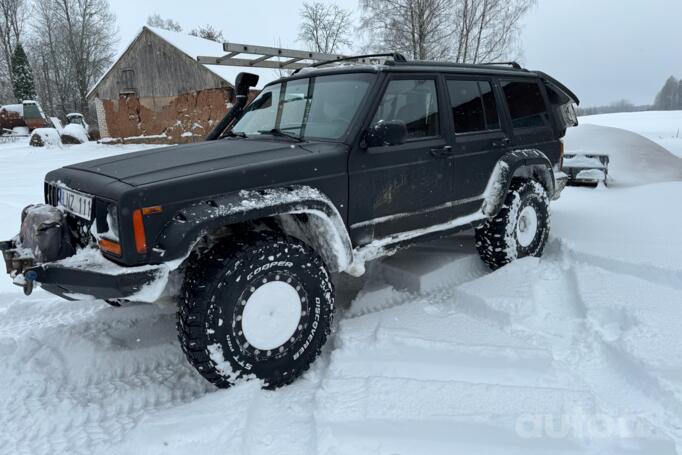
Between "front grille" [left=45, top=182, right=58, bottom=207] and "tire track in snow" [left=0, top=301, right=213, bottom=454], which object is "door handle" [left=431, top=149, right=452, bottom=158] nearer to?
"tire track in snow" [left=0, top=301, right=213, bottom=454]

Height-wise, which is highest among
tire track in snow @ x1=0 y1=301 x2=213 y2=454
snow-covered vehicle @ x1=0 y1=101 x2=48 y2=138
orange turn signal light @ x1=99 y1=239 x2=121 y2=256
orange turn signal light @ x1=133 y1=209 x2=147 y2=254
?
snow-covered vehicle @ x1=0 y1=101 x2=48 y2=138

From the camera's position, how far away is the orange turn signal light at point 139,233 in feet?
7.50

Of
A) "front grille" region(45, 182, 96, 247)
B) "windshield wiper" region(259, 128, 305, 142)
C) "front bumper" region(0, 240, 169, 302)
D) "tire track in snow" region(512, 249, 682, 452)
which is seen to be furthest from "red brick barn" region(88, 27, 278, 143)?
"tire track in snow" region(512, 249, 682, 452)

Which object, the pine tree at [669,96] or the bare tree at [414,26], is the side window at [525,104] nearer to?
the bare tree at [414,26]

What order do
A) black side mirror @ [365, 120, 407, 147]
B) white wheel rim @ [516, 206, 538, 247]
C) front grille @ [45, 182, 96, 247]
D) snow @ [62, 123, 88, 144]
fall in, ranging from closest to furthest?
front grille @ [45, 182, 96, 247] < black side mirror @ [365, 120, 407, 147] < white wheel rim @ [516, 206, 538, 247] < snow @ [62, 123, 88, 144]

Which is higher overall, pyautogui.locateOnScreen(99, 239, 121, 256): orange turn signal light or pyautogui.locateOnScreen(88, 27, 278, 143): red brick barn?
pyautogui.locateOnScreen(88, 27, 278, 143): red brick barn

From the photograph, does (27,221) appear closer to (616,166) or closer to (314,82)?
(314,82)

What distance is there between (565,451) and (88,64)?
1715 inches

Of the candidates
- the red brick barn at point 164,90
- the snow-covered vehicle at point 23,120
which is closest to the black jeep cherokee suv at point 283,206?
the red brick barn at point 164,90

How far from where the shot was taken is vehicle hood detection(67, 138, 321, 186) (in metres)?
2.56

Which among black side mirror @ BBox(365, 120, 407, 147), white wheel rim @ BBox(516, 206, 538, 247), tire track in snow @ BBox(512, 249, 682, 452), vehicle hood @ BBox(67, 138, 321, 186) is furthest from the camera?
white wheel rim @ BBox(516, 206, 538, 247)

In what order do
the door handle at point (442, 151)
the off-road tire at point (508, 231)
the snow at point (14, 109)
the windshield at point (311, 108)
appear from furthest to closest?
the snow at point (14, 109)
the off-road tire at point (508, 231)
the door handle at point (442, 151)
the windshield at point (311, 108)

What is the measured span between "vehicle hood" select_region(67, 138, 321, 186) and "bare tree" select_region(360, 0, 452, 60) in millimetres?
15101

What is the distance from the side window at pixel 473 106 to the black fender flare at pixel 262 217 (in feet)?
4.96
